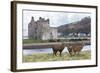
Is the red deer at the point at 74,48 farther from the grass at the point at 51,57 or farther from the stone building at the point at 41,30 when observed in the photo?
the stone building at the point at 41,30

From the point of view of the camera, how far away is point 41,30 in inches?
76.2

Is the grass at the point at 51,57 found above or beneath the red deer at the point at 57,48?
beneath

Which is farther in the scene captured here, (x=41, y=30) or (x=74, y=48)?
(x=74, y=48)

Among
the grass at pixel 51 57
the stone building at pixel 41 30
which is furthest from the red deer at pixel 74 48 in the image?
the stone building at pixel 41 30

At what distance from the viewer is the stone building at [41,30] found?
1901 mm

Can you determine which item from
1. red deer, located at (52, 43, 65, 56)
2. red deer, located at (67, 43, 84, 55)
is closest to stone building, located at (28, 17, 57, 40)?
red deer, located at (52, 43, 65, 56)

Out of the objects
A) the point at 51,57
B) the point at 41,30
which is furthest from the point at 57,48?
the point at 41,30

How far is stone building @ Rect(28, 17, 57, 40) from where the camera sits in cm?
190

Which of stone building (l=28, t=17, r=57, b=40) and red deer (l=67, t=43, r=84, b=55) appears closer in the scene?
stone building (l=28, t=17, r=57, b=40)

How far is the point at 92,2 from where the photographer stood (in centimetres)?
217

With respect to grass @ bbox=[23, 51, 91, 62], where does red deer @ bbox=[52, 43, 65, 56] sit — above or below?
above

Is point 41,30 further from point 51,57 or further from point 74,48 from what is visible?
point 74,48

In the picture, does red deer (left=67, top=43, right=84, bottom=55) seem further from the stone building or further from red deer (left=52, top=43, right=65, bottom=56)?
the stone building

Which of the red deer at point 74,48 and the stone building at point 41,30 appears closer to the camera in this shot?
the stone building at point 41,30
